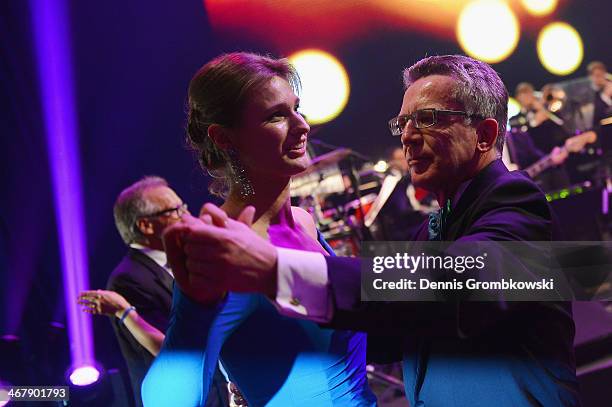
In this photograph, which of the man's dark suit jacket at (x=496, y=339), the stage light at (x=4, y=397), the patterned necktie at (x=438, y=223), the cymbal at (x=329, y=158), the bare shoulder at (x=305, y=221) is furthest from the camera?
the cymbal at (x=329, y=158)

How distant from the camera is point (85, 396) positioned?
8.81 ft

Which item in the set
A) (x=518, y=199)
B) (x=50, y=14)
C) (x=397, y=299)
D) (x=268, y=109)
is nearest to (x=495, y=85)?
(x=518, y=199)

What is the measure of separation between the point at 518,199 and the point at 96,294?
220cm

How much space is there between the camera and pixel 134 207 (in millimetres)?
3049

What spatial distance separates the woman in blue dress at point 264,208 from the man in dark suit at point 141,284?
1.32m

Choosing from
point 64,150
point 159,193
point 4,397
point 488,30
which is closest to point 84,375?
point 4,397

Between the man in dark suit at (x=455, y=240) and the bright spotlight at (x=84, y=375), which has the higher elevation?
the man in dark suit at (x=455, y=240)

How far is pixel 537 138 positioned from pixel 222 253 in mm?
3586

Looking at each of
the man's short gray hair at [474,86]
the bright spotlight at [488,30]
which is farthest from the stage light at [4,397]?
the bright spotlight at [488,30]

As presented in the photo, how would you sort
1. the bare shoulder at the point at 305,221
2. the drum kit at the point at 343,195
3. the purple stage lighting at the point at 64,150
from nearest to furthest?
the bare shoulder at the point at 305,221 < the purple stage lighting at the point at 64,150 < the drum kit at the point at 343,195

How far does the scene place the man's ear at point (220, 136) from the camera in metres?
1.49

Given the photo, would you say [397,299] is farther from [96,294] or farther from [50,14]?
[50,14]

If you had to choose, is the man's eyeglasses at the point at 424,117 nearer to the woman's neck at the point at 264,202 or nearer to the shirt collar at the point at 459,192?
the shirt collar at the point at 459,192

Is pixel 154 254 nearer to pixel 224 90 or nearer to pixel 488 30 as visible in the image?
pixel 224 90
